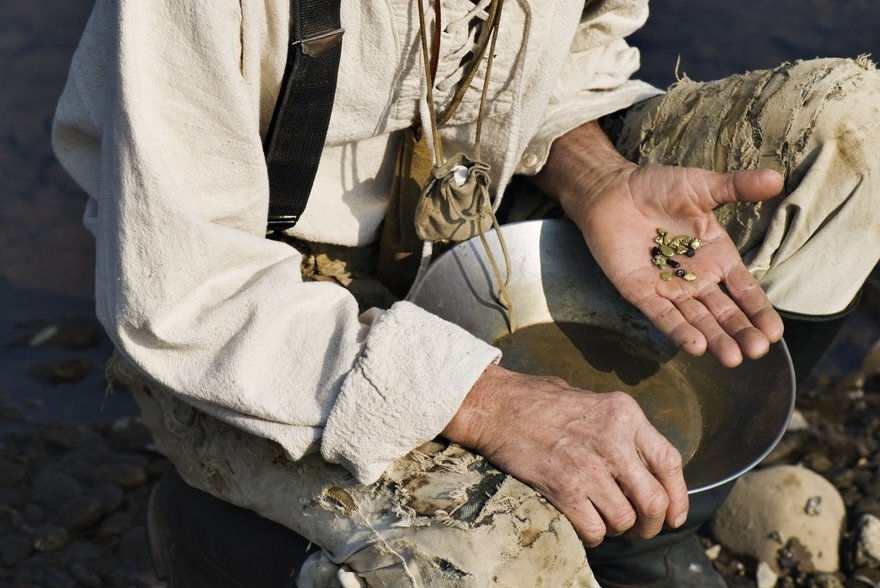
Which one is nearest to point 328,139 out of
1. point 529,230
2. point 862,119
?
point 529,230

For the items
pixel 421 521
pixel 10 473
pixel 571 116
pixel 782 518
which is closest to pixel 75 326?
pixel 10 473

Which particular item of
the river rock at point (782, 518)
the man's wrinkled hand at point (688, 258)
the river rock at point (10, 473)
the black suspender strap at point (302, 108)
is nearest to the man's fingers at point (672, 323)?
the man's wrinkled hand at point (688, 258)

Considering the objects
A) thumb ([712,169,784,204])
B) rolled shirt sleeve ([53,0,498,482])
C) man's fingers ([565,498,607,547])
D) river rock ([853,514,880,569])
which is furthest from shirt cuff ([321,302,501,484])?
river rock ([853,514,880,569])

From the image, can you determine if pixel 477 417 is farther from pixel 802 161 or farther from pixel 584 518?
pixel 802 161

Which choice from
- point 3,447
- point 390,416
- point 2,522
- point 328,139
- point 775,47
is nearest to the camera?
point 390,416

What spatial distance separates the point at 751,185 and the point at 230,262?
74cm

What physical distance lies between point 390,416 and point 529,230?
55cm

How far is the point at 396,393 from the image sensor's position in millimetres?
1207

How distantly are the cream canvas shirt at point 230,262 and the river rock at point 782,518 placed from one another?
112 cm

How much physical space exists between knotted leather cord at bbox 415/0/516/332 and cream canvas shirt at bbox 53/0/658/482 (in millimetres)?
39

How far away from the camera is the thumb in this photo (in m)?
1.50

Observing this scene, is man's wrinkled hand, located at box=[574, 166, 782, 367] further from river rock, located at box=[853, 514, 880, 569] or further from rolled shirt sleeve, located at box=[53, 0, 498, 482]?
river rock, located at box=[853, 514, 880, 569]

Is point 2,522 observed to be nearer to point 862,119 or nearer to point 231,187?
point 231,187

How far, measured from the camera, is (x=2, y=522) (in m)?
2.12
